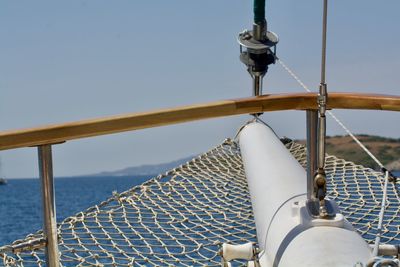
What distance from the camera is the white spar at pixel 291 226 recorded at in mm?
1379

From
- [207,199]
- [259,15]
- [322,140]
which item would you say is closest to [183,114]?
[322,140]

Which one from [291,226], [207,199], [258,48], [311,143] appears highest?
[258,48]

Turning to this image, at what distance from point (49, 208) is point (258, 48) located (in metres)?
1.76

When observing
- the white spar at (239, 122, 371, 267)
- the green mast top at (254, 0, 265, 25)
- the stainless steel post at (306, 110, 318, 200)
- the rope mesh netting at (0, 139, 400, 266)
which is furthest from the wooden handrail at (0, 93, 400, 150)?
the rope mesh netting at (0, 139, 400, 266)

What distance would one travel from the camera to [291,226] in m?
1.59

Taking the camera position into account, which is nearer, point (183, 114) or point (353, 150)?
point (183, 114)

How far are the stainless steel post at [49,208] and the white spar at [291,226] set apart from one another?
0.43 meters

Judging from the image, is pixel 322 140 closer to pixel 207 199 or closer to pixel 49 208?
pixel 49 208

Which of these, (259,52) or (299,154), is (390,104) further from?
(299,154)

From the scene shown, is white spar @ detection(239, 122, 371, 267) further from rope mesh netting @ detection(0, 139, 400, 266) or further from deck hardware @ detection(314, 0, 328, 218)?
rope mesh netting @ detection(0, 139, 400, 266)

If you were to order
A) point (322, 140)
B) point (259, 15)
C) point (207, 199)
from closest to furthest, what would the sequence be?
point (322, 140), point (259, 15), point (207, 199)

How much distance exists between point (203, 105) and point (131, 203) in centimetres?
247

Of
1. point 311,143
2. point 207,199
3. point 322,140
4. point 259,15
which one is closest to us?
point 322,140

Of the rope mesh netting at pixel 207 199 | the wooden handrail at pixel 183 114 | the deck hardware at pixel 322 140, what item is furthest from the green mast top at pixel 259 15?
the deck hardware at pixel 322 140
